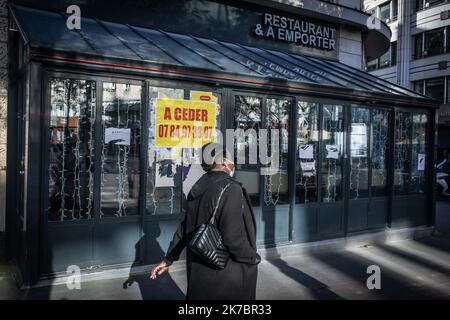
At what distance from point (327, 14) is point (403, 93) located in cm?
252

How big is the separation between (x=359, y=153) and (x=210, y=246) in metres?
6.20

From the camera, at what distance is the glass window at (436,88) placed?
2736 centimetres

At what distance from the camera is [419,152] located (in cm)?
956

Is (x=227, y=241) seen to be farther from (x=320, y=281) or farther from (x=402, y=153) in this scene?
(x=402, y=153)

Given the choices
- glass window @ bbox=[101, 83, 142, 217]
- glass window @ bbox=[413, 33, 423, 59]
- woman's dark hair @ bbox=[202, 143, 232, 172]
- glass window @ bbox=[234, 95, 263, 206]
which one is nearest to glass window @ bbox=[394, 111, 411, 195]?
glass window @ bbox=[234, 95, 263, 206]

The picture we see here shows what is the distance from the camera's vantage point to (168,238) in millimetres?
6285

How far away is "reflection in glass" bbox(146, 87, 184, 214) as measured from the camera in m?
6.20

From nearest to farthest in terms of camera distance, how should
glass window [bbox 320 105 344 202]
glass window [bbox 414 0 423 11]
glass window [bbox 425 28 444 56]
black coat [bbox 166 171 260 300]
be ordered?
black coat [bbox 166 171 260 300] → glass window [bbox 320 105 344 202] → glass window [bbox 425 28 444 56] → glass window [bbox 414 0 423 11]

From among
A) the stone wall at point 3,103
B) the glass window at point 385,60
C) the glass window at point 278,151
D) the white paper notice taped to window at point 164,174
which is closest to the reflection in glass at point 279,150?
the glass window at point 278,151

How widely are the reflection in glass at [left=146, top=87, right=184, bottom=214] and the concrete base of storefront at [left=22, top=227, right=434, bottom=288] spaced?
0.89m

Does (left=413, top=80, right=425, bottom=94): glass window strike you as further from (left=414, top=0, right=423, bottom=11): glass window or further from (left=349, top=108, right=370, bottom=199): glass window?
(left=349, top=108, right=370, bottom=199): glass window

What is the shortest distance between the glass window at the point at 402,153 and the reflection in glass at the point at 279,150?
3.02 m
